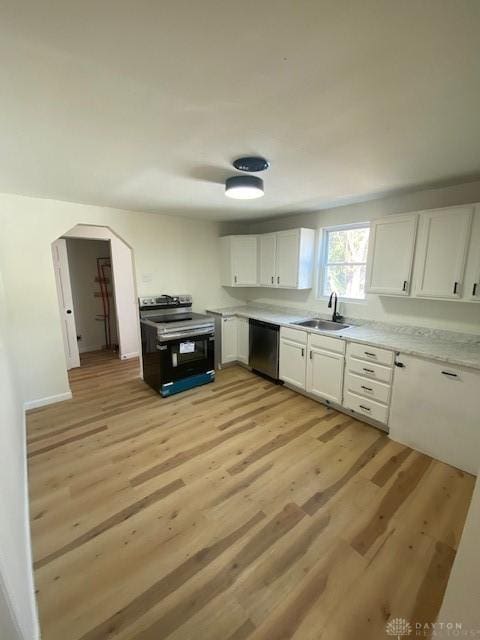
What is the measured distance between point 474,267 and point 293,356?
197cm

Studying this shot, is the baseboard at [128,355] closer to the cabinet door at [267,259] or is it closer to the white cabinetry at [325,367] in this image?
the cabinet door at [267,259]

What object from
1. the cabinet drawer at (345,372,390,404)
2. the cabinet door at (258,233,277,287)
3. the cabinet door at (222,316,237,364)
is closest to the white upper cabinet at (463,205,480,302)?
the cabinet drawer at (345,372,390,404)

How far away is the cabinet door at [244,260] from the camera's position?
419 centimetres

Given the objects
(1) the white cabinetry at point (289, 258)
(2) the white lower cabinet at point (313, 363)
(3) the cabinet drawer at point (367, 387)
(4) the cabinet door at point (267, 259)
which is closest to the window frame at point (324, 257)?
(1) the white cabinetry at point (289, 258)

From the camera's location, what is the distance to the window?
3305 millimetres

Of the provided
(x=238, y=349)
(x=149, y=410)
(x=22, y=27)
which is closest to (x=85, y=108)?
(x=22, y=27)

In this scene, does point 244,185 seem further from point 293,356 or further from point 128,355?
point 128,355

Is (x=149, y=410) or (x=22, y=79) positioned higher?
(x=22, y=79)

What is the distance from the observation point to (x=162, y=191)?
261 cm

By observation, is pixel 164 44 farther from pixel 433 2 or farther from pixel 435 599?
pixel 435 599

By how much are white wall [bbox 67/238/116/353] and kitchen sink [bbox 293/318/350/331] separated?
4.08 m

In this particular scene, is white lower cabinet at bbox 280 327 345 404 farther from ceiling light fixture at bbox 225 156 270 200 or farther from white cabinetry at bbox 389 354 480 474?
ceiling light fixture at bbox 225 156 270 200

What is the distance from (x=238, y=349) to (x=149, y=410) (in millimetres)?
1689

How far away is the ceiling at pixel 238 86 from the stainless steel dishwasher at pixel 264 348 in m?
2.10
